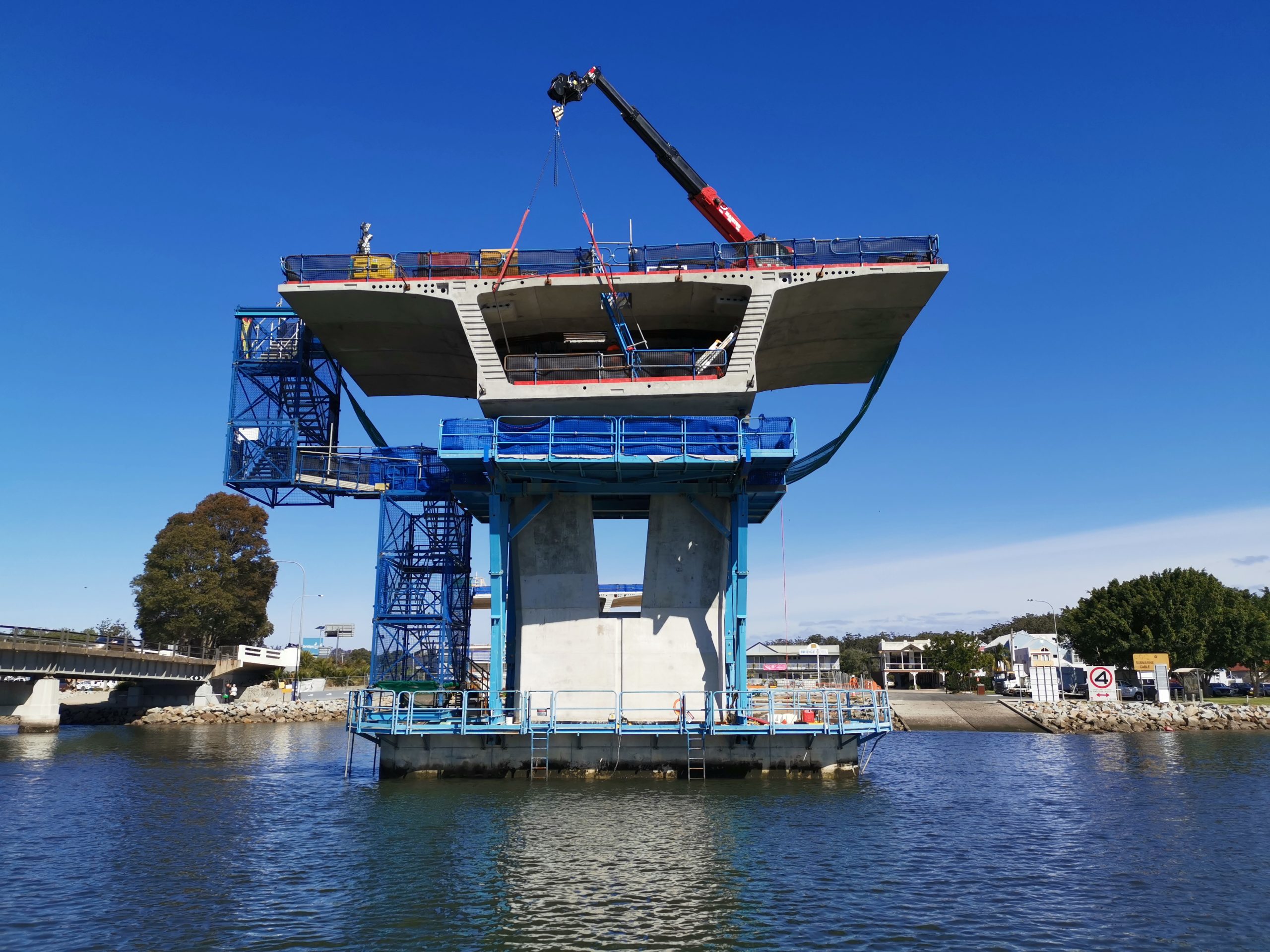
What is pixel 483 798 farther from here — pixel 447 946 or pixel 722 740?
pixel 447 946

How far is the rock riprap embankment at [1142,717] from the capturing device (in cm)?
5488

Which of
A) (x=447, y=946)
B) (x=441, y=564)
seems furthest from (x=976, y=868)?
(x=441, y=564)

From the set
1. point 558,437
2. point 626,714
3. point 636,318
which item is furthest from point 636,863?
point 636,318

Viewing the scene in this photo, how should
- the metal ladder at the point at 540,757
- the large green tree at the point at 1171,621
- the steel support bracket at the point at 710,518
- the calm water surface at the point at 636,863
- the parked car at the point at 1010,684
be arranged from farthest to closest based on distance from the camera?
the parked car at the point at 1010,684 < the large green tree at the point at 1171,621 < the steel support bracket at the point at 710,518 < the metal ladder at the point at 540,757 < the calm water surface at the point at 636,863

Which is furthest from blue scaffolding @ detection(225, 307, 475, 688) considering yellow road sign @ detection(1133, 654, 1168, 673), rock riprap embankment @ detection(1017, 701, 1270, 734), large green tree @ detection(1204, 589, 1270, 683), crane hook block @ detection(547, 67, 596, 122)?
large green tree @ detection(1204, 589, 1270, 683)

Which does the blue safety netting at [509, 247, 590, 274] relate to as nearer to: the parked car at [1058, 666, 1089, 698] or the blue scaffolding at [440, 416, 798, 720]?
the blue scaffolding at [440, 416, 798, 720]

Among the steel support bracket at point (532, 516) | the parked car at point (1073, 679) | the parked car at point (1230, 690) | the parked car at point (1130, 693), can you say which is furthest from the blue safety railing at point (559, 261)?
the parked car at point (1230, 690)

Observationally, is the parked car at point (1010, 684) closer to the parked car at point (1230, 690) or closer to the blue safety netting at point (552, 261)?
the parked car at point (1230, 690)

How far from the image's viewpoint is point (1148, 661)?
65062mm

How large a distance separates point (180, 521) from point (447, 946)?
64227 mm

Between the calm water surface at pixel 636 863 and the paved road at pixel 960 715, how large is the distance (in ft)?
78.2

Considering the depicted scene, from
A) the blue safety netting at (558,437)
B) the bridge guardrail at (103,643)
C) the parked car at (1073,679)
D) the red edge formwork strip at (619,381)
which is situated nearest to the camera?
the blue safety netting at (558,437)

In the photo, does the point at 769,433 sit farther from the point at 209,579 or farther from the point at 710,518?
the point at 209,579

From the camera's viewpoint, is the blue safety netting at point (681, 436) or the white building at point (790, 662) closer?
the blue safety netting at point (681, 436)
